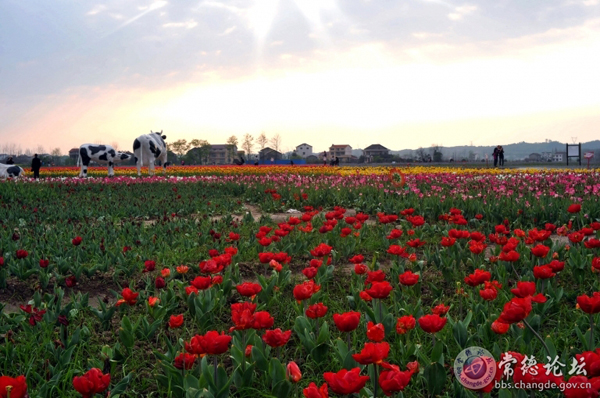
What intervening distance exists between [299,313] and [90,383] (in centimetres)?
191

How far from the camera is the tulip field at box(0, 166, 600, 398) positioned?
85.7 inches

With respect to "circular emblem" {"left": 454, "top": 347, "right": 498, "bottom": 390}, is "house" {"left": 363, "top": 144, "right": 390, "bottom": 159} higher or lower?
higher

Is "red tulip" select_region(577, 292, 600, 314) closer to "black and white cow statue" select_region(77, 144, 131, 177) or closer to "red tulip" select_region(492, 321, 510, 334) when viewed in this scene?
"red tulip" select_region(492, 321, 510, 334)

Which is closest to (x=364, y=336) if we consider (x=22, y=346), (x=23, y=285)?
(x=22, y=346)

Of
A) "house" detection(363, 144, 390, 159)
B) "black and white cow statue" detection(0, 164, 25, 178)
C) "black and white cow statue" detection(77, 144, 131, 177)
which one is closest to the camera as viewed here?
"black and white cow statue" detection(77, 144, 131, 177)

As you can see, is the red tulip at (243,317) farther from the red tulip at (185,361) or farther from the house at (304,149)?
the house at (304,149)

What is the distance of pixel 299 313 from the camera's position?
11.5 ft

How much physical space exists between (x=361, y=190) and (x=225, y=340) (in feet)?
30.2

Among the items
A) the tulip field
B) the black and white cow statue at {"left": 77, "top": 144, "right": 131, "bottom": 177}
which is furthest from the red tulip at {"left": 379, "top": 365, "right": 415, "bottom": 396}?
the black and white cow statue at {"left": 77, "top": 144, "right": 131, "bottom": 177}

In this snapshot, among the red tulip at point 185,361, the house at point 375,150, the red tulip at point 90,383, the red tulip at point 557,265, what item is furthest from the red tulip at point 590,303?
the house at point 375,150

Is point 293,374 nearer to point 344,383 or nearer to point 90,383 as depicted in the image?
point 344,383

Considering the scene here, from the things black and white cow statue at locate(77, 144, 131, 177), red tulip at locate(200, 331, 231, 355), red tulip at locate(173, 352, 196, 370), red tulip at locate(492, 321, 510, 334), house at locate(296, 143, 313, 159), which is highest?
house at locate(296, 143, 313, 159)

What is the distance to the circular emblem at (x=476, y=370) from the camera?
196 centimetres

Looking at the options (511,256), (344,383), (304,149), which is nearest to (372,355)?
(344,383)
